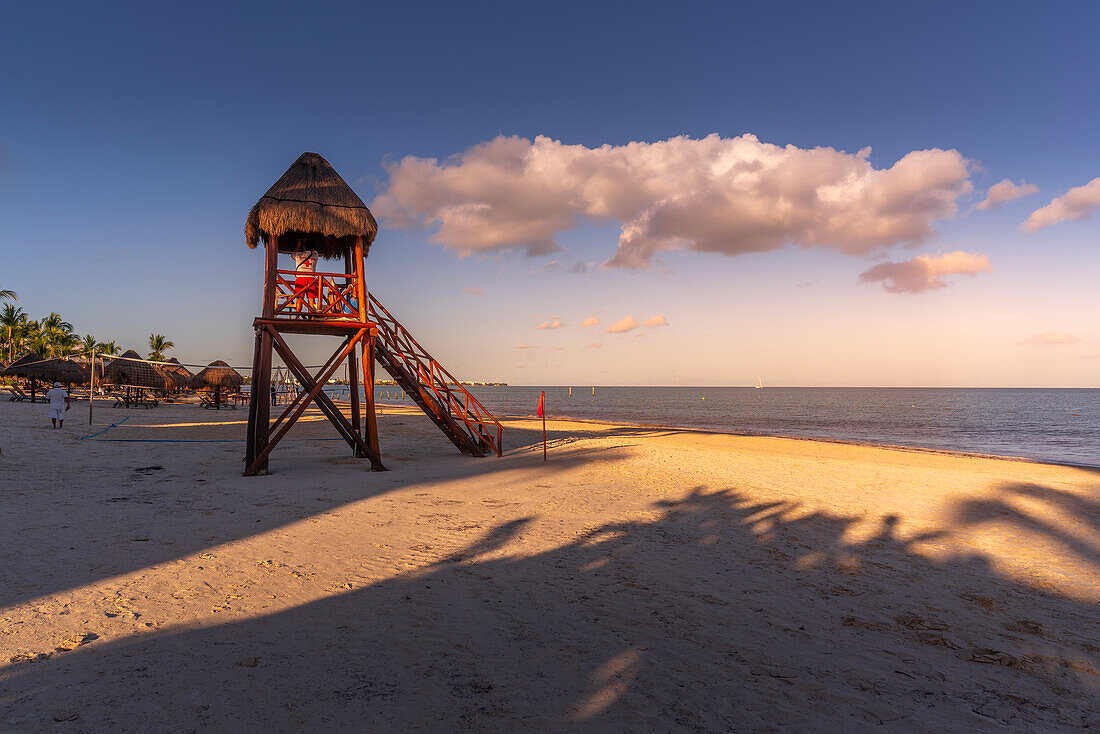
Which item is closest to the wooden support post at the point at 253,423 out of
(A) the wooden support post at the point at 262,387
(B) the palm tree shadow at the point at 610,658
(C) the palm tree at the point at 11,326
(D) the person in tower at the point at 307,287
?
(A) the wooden support post at the point at 262,387

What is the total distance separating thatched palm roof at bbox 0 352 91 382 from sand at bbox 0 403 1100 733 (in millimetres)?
29911

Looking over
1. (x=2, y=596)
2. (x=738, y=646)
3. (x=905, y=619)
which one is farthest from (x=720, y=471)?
(x=2, y=596)

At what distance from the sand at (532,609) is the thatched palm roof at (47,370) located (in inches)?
1178

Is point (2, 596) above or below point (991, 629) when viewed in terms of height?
above

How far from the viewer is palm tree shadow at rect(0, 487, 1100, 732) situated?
10.5 ft

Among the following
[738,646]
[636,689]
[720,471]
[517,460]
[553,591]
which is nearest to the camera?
[636,689]

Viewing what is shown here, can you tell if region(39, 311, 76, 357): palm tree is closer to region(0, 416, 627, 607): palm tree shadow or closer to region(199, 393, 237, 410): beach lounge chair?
region(199, 393, 237, 410): beach lounge chair

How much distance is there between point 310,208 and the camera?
11.8m

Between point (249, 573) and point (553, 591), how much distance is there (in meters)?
3.04

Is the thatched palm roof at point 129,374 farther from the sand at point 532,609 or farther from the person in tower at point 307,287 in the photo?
the sand at point 532,609

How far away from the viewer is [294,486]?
9898 mm

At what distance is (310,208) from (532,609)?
1044cm

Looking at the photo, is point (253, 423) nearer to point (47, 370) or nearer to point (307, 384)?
point (307, 384)

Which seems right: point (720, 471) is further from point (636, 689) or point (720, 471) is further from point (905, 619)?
point (636, 689)
